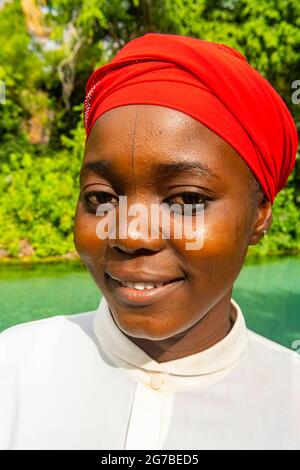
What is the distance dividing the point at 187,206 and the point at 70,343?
0.51 m

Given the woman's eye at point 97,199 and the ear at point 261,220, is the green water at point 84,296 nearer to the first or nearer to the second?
the ear at point 261,220

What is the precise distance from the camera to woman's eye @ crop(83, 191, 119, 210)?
1.00 m

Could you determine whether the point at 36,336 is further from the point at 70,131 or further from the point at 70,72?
the point at 70,72

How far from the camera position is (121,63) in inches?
41.6

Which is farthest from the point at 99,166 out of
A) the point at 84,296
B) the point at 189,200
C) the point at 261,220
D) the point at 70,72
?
the point at 70,72

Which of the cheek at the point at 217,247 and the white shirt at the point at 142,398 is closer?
the cheek at the point at 217,247

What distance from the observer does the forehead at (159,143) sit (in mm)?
923

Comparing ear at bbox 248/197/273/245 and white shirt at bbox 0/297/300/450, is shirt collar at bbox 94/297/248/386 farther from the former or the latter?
ear at bbox 248/197/273/245

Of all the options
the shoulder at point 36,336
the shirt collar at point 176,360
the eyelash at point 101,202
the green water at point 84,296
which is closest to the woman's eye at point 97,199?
the eyelash at point 101,202

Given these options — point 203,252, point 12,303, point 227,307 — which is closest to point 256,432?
point 227,307

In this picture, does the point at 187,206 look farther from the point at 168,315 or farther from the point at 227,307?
the point at 227,307

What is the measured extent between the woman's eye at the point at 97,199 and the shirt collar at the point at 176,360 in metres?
0.28

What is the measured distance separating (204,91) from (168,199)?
0.77ft
